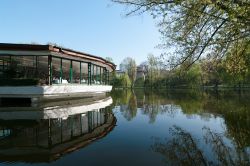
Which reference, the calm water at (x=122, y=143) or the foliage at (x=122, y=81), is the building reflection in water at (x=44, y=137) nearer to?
the calm water at (x=122, y=143)

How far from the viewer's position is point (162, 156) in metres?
6.79

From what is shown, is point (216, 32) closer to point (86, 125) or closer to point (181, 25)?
point (181, 25)

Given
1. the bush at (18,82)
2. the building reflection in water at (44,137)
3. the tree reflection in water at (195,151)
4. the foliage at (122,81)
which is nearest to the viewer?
the tree reflection in water at (195,151)

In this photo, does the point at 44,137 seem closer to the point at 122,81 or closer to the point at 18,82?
the point at 18,82

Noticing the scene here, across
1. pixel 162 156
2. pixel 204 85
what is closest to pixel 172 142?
pixel 162 156

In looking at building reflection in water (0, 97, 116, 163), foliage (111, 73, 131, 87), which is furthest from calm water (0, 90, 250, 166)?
foliage (111, 73, 131, 87)

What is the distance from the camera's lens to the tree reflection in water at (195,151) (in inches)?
246

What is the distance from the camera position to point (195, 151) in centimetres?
718

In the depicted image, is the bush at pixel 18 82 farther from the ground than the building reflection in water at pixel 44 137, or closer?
farther from the ground

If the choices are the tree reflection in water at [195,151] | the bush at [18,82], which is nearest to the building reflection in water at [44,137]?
the tree reflection in water at [195,151]

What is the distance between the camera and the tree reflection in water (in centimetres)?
625

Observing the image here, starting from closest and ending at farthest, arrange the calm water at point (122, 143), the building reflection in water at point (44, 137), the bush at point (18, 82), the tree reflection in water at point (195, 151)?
the tree reflection in water at point (195, 151), the calm water at point (122, 143), the building reflection in water at point (44, 137), the bush at point (18, 82)

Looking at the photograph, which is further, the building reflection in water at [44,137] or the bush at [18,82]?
the bush at [18,82]

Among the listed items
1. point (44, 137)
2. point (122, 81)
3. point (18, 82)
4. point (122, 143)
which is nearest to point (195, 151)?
point (122, 143)
